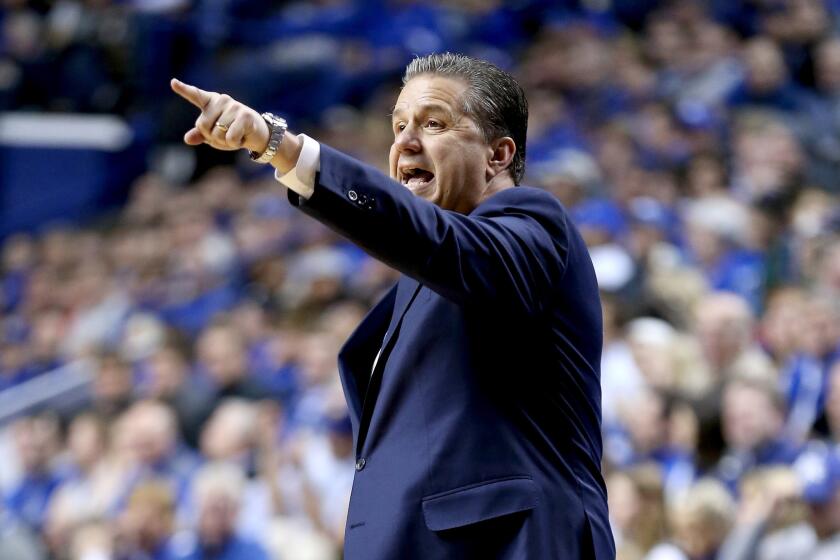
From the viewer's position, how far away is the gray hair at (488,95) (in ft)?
6.84

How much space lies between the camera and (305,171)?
5.70 ft

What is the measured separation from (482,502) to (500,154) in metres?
0.60

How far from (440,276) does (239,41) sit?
7.66 meters

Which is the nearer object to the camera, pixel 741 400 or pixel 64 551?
pixel 741 400

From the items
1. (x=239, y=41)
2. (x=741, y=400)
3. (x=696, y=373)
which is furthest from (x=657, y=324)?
(x=239, y=41)

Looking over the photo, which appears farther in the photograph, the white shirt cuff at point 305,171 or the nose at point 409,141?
the nose at point 409,141

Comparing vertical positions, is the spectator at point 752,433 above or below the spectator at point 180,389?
above

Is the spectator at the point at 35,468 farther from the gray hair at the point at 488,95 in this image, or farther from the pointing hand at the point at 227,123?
the pointing hand at the point at 227,123

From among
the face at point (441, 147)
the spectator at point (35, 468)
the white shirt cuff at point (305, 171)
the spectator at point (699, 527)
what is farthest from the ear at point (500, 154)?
the spectator at point (35, 468)

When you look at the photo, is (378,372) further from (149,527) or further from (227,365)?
(227,365)

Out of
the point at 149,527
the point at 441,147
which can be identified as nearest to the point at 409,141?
the point at 441,147

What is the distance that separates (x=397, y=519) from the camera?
1.85m

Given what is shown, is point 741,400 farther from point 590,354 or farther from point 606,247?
point 590,354

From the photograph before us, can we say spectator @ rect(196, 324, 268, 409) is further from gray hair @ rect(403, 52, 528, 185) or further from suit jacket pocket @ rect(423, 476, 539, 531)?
suit jacket pocket @ rect(423, 476, 539, 531)
